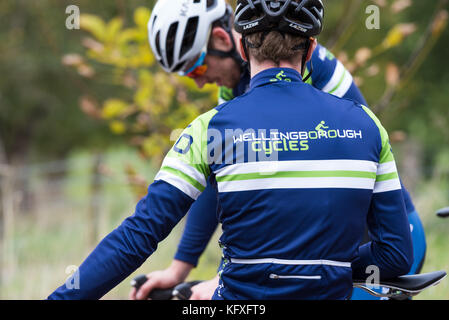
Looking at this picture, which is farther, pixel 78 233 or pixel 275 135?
pixel 78 233

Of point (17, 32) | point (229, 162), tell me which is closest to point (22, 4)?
point (17, 32)

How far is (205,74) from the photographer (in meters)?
3.13

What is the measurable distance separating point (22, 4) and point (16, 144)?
4.55 meters

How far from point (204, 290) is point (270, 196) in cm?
93

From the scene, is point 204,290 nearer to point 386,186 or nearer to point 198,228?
point 198,228

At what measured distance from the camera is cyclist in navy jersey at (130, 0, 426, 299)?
2742mm

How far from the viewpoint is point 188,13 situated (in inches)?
118

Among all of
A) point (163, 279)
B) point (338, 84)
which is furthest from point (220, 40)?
point (163, 279)

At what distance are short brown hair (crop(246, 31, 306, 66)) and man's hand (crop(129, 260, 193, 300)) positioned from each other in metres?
1.32

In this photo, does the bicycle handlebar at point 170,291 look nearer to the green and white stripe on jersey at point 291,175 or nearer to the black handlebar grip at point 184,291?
the black handlebar grip at point 184,291

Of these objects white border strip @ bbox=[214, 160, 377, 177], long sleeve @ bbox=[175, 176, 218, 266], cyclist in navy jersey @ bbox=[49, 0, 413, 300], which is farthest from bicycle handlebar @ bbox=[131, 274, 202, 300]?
white border strip @ bbox=[214, 160, 377, 177]

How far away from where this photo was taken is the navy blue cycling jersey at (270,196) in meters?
1.73

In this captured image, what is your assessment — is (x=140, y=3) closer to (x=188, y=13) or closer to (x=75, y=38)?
(x=188, y=13)
